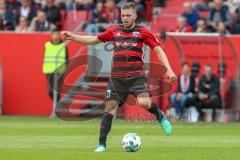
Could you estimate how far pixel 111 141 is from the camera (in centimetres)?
1691

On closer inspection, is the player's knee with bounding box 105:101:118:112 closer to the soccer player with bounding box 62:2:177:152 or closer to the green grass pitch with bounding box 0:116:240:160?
the soccer player with bounding box 62:2:177:152

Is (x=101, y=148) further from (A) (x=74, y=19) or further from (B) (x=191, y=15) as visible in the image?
(A) (x=74, y=19)

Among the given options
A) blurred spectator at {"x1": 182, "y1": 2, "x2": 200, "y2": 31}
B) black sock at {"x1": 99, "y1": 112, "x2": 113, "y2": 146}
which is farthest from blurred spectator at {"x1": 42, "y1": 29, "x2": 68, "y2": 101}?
black sock at {"x1": 99, "y1": 112, "x2": 113, "y2": 146}

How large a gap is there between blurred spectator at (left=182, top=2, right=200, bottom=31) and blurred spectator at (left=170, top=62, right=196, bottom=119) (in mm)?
2634

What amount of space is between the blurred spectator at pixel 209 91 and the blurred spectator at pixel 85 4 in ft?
20.5

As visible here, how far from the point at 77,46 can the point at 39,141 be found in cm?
1113

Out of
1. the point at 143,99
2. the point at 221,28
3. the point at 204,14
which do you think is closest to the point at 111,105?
the point at 143,99

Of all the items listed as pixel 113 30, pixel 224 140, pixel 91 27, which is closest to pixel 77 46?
pixel 91 27

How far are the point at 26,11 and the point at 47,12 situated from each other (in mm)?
1009

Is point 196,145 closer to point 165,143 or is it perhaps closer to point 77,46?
point 165,143

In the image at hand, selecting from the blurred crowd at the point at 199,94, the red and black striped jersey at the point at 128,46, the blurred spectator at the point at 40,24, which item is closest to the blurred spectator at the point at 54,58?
the blurred spectator at the point at 40,24

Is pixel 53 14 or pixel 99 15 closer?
pixel 99 15

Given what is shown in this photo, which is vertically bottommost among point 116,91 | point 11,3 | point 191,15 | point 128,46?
point 11,3

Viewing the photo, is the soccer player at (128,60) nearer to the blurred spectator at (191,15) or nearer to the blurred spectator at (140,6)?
the blurred spectator at (191,15)
